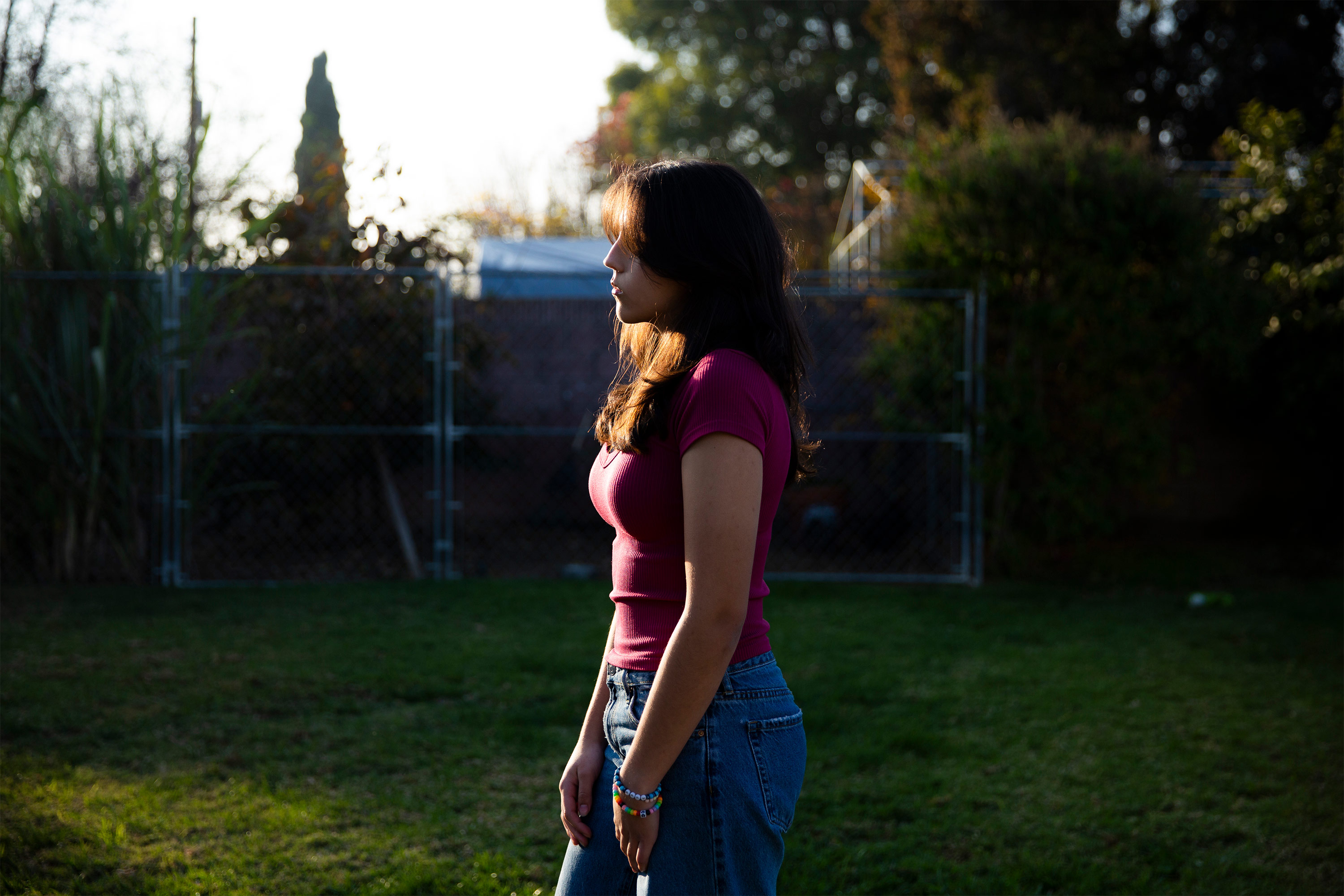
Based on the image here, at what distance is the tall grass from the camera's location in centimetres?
643

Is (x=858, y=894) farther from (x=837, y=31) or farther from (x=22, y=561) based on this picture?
(x=837, y=31)

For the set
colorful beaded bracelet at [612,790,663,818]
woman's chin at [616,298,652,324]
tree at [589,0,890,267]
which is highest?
tree at [589,0,890,267]

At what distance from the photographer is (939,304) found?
7.13 meters

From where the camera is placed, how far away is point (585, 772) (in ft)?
4.75

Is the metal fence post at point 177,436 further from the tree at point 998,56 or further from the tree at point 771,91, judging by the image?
the tree at point 771,91

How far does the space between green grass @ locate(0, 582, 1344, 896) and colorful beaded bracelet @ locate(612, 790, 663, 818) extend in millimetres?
1624

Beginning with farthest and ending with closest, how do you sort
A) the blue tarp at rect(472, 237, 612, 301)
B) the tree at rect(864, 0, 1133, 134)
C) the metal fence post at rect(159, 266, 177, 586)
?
the tree at rect(864, 0, 1133, 134)
the blue tarp at rect(472, 237, 612, 301)
the metal fence post at rect(159, 266, 177, 586)

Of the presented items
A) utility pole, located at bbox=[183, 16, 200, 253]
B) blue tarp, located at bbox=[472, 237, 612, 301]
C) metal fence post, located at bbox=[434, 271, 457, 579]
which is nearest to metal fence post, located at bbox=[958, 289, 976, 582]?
blue tarp, located at bbox=[472, 237, 612, 301]

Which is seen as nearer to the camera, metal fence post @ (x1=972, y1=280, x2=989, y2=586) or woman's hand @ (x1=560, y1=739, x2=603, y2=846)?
woman's hand @ (x1=560, y1=739, x2=603, y2=846)

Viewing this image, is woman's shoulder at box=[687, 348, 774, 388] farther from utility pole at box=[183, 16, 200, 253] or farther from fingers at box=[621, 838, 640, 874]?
utility pole at box=[183, 16, 200, 253]

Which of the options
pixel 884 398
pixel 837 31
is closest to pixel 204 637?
pixel 884 398

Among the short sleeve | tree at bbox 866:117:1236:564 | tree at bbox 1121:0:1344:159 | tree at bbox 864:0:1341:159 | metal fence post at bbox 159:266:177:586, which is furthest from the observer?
tree at bbox 1121:0:1344:159

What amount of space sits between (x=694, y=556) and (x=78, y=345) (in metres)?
6.61

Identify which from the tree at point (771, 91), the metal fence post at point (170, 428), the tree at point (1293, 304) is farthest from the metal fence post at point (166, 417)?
the tree at point (771, 91)
